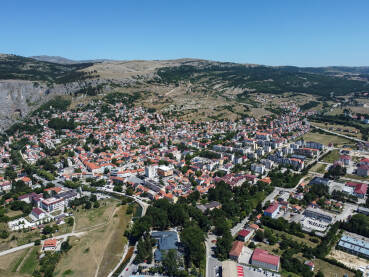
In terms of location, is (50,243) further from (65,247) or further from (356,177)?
(356,177)

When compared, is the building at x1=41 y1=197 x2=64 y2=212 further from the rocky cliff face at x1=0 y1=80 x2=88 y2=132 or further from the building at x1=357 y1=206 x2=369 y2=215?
the rocky cliff face at x1=0 y1=80 x2=88 y2=132

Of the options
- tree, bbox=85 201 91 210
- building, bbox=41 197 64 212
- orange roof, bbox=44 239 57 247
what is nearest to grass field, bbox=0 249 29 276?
orange roof, bbox=44 239 57 247

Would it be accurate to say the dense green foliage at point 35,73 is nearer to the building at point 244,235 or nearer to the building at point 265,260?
the building at point 244,235

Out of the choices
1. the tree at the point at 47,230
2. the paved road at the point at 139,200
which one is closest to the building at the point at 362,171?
the paved road at the point at 139,200

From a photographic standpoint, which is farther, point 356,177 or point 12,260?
point 356,177

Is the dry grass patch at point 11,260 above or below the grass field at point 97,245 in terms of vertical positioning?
below

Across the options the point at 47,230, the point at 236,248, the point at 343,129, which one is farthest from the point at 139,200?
the point at 343,129
